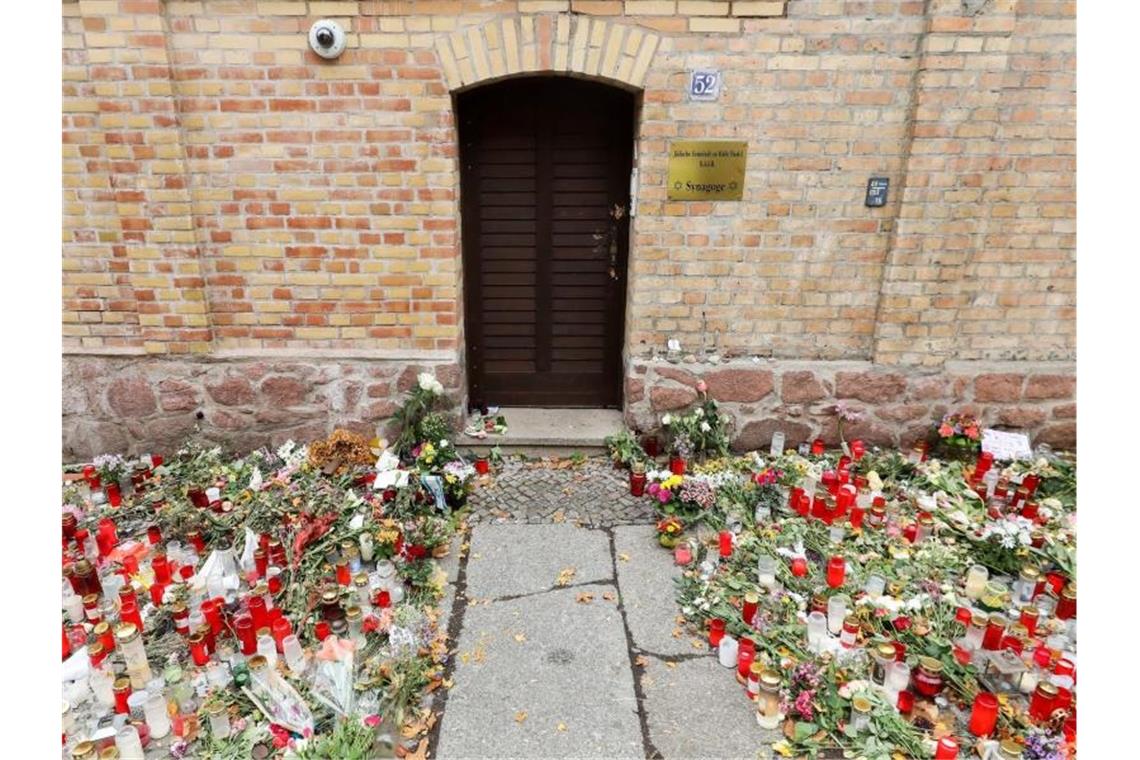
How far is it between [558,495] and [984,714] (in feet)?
7.99

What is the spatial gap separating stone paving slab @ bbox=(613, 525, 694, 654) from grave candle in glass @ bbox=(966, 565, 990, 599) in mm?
1429

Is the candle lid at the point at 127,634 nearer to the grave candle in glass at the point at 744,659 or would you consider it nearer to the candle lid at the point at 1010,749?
the grave candle in glass at the point at 744,659

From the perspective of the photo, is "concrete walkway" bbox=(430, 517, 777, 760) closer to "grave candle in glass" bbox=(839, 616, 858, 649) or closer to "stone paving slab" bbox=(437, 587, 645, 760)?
"stone paving slab" bbox=(437, 587, 645, 760)

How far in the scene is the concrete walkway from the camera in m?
2.44

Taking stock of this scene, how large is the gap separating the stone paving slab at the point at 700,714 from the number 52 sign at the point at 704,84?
311cm

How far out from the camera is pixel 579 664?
2.80 metres

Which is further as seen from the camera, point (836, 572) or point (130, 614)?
point (836, 572)

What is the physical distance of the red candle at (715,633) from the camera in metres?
2.89

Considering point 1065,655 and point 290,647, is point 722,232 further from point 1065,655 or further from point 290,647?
point 290,647

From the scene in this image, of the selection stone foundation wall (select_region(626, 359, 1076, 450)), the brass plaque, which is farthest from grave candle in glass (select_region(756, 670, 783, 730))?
the brass plaque

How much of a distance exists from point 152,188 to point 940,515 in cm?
519

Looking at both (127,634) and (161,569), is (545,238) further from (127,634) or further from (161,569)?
(127,634)

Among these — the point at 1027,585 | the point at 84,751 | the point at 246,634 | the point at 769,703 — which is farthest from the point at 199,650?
the point at 1027,585

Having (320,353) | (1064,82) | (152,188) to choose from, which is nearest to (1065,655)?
(1064,82)
